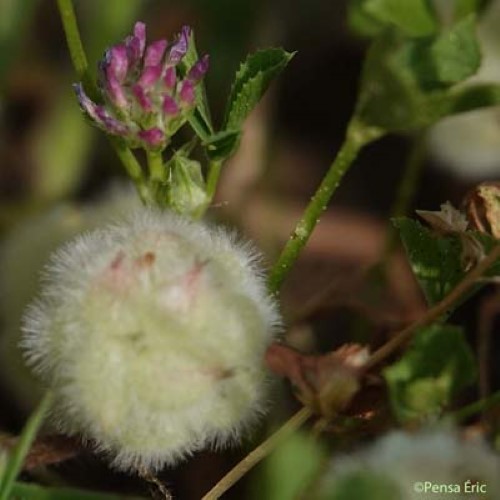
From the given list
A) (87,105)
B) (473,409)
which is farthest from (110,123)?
(473,409)

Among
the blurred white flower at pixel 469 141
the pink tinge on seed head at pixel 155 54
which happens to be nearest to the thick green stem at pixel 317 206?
the pink tinge on seed head at pixel 155 54

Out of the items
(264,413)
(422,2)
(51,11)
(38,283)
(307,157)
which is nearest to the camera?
(264,413)

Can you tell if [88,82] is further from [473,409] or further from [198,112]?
[473,409]

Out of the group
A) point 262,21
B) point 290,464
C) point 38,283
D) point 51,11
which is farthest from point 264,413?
point 51,11

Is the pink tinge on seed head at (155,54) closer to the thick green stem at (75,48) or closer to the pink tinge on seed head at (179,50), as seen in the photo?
the pink tinge on seed head at (179,50)

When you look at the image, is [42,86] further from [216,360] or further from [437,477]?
[437,477]
